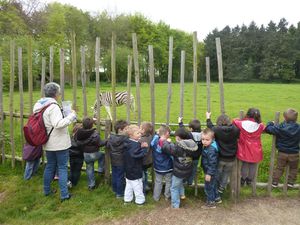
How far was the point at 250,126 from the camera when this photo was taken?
227 inches

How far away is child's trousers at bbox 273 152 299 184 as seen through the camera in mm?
5982

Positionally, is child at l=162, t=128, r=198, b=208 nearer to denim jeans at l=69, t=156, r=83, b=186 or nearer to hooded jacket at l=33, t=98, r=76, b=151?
hooded jacket at l=33, t=98, r=76, b=151

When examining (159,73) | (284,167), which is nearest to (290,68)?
(159,73)

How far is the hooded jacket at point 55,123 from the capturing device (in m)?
5.39

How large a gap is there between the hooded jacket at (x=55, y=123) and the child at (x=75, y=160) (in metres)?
0.45

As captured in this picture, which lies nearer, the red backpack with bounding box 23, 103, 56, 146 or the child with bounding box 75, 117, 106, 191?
the red backpack with bounding box 23, 103, 56, 146

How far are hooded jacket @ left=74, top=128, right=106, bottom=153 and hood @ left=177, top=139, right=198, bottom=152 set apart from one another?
1605 mm

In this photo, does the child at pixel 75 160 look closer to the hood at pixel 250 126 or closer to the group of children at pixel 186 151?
the group of children at pixel 186 151

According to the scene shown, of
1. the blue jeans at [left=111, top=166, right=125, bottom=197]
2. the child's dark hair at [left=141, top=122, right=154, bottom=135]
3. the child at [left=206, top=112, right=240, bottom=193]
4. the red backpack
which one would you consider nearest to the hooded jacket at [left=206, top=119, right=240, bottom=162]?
the child at [left=206, top=112, right=240, bottom=193]

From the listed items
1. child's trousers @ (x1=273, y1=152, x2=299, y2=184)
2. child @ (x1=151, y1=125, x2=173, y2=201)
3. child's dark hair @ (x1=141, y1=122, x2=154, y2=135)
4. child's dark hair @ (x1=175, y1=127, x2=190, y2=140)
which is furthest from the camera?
child's trousers @ (x1=273, y1=152, x2=299, y2=184)

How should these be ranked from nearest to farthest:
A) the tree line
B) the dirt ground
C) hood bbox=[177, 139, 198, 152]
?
the dirt ground
hood bbox=[177, 139, 198, 152]
the tree line

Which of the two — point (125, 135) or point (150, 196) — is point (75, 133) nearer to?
point (125, 135)

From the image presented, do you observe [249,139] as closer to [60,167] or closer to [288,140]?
[288,140]

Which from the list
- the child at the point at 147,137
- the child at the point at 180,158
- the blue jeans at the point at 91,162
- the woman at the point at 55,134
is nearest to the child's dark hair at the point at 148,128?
the child at the point at 147,137
